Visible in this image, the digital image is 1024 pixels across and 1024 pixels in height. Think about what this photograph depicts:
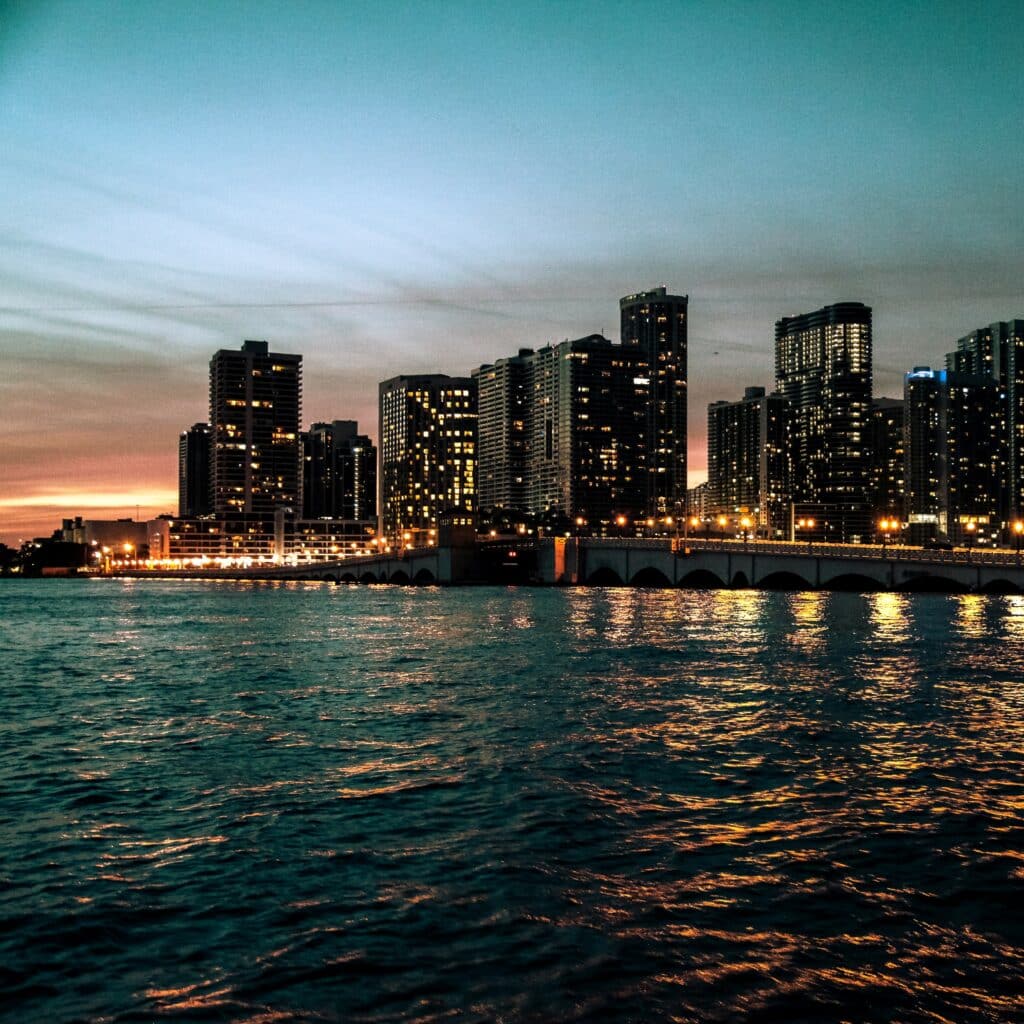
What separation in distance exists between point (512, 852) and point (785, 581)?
167 meters

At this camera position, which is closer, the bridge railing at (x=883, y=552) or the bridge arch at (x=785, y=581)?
the bridge railing at (x=883, y=552)

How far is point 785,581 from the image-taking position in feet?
595

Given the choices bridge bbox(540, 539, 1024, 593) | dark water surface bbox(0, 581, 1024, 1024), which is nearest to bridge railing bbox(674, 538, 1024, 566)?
bridge bbox(540, 539, 1024, 593)

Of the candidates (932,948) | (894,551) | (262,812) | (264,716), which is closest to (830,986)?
(932,948)

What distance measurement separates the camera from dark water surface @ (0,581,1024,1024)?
14.9 m

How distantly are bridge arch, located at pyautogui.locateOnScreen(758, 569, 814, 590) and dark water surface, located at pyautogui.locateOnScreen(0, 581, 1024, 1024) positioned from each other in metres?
125

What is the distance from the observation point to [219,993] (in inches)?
574

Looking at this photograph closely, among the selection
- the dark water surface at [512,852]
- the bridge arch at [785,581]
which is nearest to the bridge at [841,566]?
the bridge arch at [785,581]

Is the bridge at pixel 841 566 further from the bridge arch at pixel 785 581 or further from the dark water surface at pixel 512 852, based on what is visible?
the dark water surface at pixel 512 852

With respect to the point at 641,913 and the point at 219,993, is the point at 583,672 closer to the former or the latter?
the point at 641,913

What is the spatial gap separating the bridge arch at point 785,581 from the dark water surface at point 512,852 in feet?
411

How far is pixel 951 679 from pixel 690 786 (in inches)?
1271

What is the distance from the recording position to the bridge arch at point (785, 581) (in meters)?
174

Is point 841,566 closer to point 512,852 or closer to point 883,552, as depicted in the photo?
point 883,552
